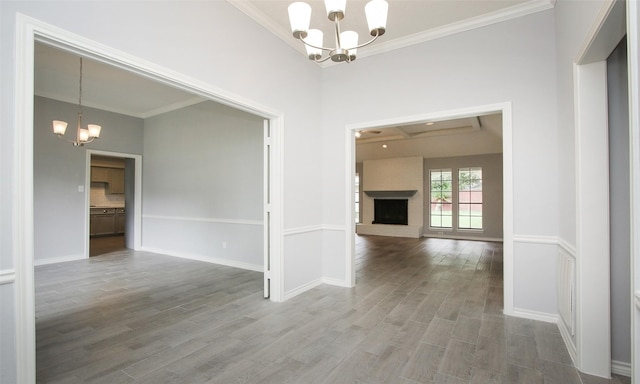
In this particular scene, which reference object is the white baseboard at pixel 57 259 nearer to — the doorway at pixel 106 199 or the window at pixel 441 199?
the doorway at pixel 106 199

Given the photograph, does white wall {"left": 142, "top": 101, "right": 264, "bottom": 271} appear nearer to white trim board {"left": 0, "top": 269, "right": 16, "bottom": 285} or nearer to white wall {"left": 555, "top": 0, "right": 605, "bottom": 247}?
white trim board {"left": 0, "top": 269, "right": 16, "bottom": 285}

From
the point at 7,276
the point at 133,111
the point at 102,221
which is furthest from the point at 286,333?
the point at 102,221

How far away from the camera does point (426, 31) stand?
11.7ft

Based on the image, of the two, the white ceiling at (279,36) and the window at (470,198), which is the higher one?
the white ceiling at (279,36)

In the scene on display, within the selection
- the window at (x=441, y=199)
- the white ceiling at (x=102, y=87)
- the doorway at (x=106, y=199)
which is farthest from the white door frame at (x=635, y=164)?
the doorway at (x=106, y=199)

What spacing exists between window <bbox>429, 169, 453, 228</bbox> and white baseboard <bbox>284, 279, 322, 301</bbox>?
6.84m

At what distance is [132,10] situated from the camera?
219 centimetres

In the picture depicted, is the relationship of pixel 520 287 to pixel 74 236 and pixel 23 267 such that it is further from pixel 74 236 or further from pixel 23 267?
pixel 74 236

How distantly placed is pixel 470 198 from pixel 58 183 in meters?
10.6

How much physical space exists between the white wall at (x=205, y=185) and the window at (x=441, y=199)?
22.6ft

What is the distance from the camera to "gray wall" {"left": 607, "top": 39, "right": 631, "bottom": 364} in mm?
2037

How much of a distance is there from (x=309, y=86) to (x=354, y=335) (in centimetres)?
321

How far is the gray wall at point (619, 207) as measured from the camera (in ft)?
6.68

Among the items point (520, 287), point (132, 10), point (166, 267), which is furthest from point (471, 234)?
point (132, 10)
